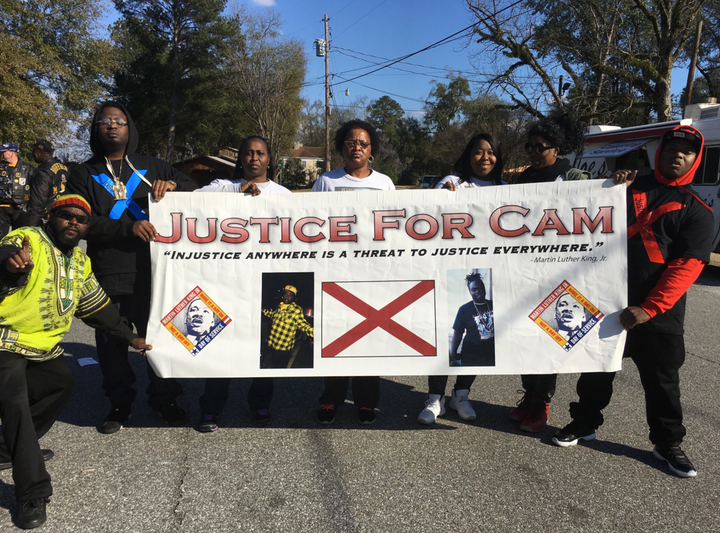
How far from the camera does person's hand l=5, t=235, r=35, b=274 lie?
2326mm

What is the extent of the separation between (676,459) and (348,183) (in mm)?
2655

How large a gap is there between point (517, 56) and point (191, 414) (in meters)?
23.5

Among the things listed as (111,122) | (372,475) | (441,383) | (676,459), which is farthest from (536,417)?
(111,122)

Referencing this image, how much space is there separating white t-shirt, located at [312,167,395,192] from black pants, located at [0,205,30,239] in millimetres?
5440

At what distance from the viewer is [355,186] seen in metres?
3.47

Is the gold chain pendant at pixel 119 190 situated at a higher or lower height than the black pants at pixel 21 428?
higher

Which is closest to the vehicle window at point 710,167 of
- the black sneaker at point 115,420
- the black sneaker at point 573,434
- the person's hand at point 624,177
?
the person's hand at point 624,177

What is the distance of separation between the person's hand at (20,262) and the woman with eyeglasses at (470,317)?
237cm

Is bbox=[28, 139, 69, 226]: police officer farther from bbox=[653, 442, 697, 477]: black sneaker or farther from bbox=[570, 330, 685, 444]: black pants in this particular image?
bbox=[653, 442, 697, 477]: black sneaker

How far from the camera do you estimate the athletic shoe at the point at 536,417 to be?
3.40 meters

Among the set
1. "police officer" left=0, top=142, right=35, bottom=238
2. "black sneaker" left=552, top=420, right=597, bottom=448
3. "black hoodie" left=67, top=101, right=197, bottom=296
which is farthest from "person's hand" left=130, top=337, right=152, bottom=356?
"police officer" left=0, top=142, right=35, bottom=238

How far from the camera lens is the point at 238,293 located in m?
3.19

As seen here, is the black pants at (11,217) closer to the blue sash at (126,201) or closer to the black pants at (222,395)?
Result: the blue sash at (126,201)

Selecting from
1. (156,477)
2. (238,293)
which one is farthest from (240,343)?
(156,477)
